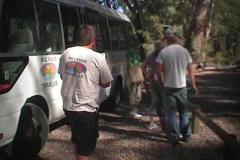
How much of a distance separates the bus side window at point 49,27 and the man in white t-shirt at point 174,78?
1.76 m

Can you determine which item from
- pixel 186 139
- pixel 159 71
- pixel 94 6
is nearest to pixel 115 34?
pixel 94 6

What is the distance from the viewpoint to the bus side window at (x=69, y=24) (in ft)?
30.0

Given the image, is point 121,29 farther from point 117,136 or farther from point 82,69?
point 82,69

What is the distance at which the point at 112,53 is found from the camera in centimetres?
1247

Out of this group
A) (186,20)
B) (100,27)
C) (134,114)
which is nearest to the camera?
(134,114)

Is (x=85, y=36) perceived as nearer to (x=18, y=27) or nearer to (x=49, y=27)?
(x=18, y=27)

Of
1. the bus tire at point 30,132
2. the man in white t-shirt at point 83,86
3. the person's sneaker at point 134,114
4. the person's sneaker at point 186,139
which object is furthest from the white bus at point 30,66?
the person's sneaker at point 134,114

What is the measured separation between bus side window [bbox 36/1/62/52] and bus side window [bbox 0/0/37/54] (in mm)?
308

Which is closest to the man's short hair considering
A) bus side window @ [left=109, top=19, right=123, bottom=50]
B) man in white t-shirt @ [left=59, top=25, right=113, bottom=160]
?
man in white t-shirt @ [left=59, top=25, right=113, bottom=160]

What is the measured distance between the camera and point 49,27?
8.41 m

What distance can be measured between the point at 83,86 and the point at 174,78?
293cm

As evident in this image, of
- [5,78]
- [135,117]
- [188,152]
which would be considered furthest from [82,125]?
[135,117]

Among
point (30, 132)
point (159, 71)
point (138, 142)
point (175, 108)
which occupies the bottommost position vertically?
point (138, 142)

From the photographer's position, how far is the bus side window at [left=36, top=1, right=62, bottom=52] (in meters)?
8.02
